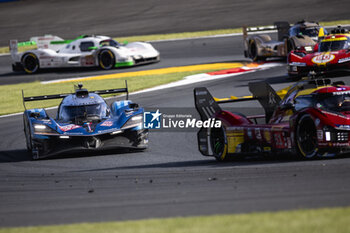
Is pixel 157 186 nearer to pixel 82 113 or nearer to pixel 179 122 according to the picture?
pixel 179 122

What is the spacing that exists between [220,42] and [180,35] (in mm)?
3915

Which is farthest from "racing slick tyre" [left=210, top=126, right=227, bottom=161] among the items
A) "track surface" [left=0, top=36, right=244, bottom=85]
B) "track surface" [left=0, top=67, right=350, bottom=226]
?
"track surface" [left=0, top=36, right=244, bottom=85]

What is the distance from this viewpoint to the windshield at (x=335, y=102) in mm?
9625

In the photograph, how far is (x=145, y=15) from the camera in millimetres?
43594

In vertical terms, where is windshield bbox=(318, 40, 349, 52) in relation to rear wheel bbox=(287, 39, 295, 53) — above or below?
above

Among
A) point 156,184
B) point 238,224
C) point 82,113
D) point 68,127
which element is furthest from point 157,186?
point 82,113

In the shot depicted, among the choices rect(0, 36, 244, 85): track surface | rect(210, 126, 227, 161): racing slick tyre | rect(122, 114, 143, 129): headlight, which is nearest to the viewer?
rect(210, 126, 227, 161): racing slick tyre

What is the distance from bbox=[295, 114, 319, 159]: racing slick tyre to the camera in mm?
9422

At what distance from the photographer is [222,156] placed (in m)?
11.0

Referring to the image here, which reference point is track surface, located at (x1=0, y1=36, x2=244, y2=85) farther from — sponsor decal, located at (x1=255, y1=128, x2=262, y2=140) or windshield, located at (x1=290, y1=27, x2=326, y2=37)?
sponsor decal, located at (x1=255, y1=128, x2=262, y2=140)

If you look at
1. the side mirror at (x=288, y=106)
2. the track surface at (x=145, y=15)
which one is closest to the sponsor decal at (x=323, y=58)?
the side mirror at (x=288, y=106)

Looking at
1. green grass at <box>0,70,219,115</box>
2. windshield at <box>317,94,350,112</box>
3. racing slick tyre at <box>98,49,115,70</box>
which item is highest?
windshield at <box>317,94,350,112</box>

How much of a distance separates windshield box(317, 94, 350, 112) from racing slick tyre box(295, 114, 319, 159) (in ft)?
1.44

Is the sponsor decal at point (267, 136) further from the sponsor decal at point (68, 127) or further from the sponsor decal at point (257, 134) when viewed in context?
the sponsor decal at point (68, 127)
